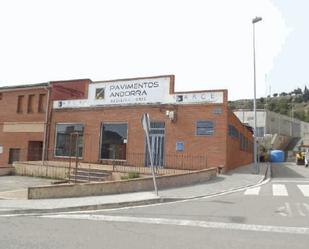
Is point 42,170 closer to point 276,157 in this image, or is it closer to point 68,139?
point 68,139

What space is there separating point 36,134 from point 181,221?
68.4 ft

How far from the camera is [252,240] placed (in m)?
Result: 7.82

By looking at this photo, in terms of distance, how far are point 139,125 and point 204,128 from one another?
4.14 metres

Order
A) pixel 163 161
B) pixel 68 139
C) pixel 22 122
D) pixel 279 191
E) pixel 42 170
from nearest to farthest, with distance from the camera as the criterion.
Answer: pixel 279 191 < pixel 42 170 < pixel 163 161 < pixel 68 139 < pixel 22 122

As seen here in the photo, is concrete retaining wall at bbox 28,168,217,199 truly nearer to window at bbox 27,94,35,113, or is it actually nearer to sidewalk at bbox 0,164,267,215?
sidewalk at bbox 0,164,267,215

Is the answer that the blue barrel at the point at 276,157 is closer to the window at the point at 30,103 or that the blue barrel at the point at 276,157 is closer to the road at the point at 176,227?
the window at the point at 30,103

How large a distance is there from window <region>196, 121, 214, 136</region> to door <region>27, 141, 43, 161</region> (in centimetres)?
1219

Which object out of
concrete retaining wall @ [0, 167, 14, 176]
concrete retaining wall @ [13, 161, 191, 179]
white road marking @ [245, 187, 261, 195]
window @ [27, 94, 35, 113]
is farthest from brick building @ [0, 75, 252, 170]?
white road marking @ [245, 187, 261, 195]

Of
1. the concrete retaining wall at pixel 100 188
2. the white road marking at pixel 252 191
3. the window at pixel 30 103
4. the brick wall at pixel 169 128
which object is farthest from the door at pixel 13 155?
the white road marking at pixel 252 191

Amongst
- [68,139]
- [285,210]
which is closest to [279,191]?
[285,210]

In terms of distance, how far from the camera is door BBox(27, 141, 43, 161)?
28.7 m

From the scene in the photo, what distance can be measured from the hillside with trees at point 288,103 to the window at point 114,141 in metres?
95.2

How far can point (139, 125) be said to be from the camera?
80.0 ft

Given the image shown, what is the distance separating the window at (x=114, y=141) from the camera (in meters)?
24.8
